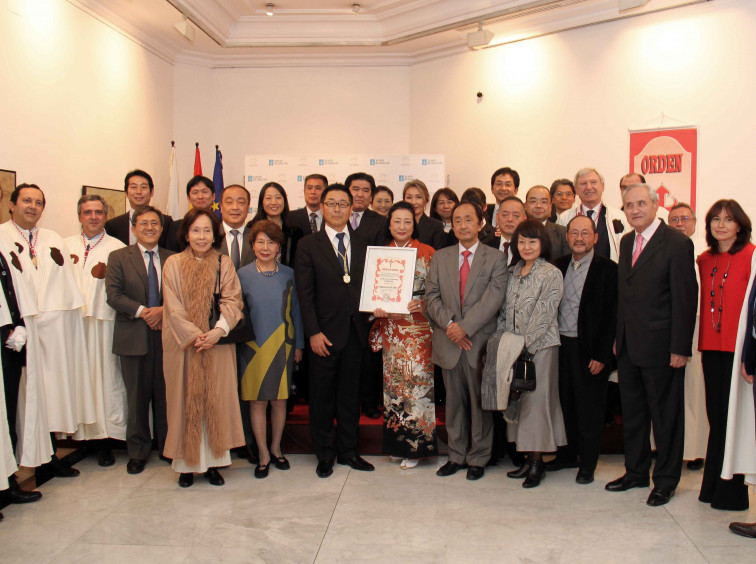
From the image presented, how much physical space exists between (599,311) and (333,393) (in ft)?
6.12

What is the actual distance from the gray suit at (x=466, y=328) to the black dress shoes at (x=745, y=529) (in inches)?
58.4

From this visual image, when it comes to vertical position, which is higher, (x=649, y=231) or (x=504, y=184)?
(x=504, y=184)

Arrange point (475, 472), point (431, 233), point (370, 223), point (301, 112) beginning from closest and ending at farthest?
point (475, 472) → point (370, 223) → point (431, 233) → point (301, 112)

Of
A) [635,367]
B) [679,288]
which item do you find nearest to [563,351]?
[635,367]

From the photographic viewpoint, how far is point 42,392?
3934 millimetres

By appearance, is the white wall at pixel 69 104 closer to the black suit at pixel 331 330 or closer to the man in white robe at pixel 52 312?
the man in white robe at pixel 52 312

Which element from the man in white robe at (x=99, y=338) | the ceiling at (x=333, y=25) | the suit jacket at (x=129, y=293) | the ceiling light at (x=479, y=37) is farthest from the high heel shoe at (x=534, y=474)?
the ceiling light at (x=479, y=37)

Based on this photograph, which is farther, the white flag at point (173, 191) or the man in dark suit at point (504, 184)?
the white flag at point (173, 191)

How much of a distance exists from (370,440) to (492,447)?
3.07 feet

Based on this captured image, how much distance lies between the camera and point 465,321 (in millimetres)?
4086

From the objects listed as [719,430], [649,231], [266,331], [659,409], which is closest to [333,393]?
[266,331]

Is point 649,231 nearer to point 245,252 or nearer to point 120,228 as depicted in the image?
point 245,252

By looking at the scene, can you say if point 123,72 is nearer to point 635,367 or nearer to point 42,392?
point 42,392

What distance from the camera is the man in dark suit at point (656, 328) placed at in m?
3.73
